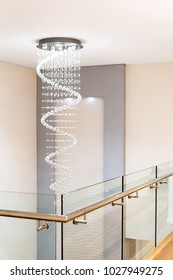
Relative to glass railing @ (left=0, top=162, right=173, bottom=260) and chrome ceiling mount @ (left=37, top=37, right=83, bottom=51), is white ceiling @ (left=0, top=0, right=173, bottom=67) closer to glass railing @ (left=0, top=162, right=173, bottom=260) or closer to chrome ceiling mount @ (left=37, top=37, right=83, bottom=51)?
chrome ceiling mount @ (left=37, top=37, right=83, bottom=51)

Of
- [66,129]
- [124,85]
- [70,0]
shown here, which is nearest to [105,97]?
[124,85]

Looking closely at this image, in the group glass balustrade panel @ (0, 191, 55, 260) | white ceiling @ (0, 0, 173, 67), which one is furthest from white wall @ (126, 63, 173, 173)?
glass balustrade panel @ (0, 191, 55, 260)

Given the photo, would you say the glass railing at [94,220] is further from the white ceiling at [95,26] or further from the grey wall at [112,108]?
the grey wall at [112,108]

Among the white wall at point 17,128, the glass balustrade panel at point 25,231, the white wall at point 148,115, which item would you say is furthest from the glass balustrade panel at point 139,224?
the white wall at point 17,128

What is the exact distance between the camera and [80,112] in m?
8.07

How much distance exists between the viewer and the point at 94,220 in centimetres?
388

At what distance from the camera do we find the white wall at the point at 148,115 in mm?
7395

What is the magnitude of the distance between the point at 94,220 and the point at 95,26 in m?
2.24

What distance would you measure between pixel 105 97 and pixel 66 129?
3.32ft

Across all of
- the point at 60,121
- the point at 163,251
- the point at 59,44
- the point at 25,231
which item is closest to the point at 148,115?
the point at 60,121

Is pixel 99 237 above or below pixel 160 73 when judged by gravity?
below

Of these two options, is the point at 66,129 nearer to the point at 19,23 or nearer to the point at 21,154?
the point at 21,154

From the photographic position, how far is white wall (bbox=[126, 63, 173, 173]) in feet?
24.3

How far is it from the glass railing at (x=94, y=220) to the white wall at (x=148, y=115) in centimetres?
175
